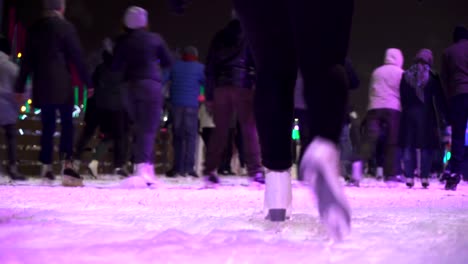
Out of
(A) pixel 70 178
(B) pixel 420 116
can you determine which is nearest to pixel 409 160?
(B) pixel 420 116

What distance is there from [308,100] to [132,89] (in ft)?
12.7

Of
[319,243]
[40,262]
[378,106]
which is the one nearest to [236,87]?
[378,106]

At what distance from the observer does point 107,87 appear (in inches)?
291

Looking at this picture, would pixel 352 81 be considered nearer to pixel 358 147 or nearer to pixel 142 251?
pixel 142 251

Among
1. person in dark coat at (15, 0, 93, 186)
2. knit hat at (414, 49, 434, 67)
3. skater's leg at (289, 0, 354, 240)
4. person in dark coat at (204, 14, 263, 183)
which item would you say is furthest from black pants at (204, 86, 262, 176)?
skater's leg at (289, 0, 354, 240)

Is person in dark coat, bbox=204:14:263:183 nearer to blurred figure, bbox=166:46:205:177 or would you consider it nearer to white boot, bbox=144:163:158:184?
white boot, bbox=144:163:158:184

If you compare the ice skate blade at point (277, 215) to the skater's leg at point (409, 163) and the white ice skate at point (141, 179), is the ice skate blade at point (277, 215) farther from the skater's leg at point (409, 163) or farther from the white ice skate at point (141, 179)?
the skater's leg at point (409, 163)

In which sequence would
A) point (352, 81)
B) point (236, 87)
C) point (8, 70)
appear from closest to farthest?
point (352, 81) → point (236, 87) → point (8, 70)

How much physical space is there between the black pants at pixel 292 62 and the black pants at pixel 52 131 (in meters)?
3.71

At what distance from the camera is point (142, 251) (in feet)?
4.46

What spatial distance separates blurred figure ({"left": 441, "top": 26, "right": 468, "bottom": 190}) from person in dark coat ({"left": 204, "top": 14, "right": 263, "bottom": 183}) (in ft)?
6.72

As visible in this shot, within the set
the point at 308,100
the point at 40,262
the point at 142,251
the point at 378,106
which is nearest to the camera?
the point at 40,262

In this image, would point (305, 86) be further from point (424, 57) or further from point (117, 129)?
point (117, 129)

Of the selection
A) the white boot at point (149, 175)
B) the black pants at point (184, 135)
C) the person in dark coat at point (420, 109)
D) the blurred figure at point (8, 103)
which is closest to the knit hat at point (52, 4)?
the blurred figure at point (8, 103)
